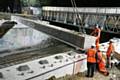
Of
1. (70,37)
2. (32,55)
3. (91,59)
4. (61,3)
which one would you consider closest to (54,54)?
(32,55)

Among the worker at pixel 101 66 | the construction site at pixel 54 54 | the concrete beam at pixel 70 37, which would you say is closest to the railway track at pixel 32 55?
the construction site at pixel 54 54

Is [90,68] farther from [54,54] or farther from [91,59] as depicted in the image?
[54,54]

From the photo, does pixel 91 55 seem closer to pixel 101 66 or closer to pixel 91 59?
pixel 91 59

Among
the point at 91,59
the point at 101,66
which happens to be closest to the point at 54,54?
the point at 91,59

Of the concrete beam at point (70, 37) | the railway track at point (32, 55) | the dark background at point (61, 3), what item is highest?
the dark background at point (61, 3)

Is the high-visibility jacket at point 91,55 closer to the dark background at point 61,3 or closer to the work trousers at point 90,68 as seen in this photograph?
the work trousers at point 90,68

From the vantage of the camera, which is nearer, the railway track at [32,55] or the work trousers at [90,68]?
the railway track at [32,55]

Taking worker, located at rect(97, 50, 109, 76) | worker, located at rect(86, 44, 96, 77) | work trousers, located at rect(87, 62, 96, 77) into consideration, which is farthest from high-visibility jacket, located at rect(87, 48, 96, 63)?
worker, located at rect(97, 50, 109, 76)

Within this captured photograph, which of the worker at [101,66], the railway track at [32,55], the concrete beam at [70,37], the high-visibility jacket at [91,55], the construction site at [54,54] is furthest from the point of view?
the concrete beam at [70,37]

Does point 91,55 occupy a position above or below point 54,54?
above

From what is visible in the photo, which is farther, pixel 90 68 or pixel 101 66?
pixel 101 66

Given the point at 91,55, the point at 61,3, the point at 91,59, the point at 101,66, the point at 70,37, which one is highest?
the point at 61,3

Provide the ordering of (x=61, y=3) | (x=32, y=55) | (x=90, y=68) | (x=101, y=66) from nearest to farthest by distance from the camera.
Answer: (x=90, y=68) → (x=32, y=55) → (x=101, y=66) → (x=61, y=3)

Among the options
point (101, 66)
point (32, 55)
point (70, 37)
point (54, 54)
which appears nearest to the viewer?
point (32, 55)
